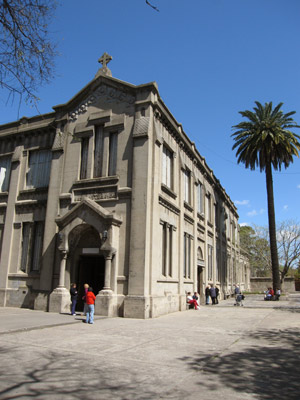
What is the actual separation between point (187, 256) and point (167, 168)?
20.5ft

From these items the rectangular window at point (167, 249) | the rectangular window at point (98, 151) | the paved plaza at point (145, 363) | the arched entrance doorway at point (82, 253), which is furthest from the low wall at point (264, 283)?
the paved plaza at point (145, 363)

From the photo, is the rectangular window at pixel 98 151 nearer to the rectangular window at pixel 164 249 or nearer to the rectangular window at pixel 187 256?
the rectangular window at pixel 164 249

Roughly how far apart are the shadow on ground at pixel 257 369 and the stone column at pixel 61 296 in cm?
962

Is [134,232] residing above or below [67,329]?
above

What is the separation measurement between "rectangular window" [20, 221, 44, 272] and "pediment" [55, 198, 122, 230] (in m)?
3.07

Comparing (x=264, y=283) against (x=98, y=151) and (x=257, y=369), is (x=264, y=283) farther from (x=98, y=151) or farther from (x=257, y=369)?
(x=257, y=369)

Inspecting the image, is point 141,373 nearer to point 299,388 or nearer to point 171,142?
point 299,388

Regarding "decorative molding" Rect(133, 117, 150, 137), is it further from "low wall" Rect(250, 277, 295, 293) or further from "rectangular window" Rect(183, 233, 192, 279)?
"low wall" Rect(250, 277, 295, 293)

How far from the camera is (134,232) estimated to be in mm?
16094

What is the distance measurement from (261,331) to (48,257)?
36.8 feet

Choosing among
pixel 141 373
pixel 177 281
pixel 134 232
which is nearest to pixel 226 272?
pixel 177 281

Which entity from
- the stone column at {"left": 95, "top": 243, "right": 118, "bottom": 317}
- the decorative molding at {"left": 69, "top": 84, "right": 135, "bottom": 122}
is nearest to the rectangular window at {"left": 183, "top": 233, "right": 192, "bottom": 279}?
the stone column at {"left": 95, "top": 243, "right": 118, "bottom": 317}

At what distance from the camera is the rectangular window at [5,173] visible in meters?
22.4

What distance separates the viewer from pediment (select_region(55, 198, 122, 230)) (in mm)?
16016
